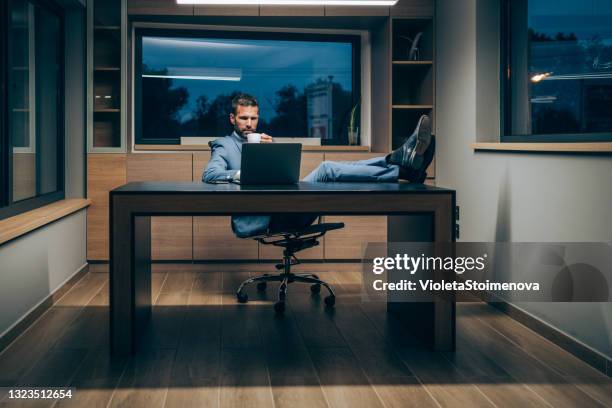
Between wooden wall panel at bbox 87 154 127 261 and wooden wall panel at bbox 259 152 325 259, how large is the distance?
128 cm

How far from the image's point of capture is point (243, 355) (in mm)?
3152

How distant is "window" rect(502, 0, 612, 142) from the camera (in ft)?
10.8

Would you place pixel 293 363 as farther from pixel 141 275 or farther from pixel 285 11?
pixel 285 11

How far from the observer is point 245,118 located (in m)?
4.55

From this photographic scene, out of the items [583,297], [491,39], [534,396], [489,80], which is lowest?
[534,396]

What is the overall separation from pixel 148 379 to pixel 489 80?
116 inches

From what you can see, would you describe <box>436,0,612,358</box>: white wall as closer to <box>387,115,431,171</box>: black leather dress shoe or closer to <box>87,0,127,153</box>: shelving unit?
<box>387,115,431,171</box>: black leather dress shoe

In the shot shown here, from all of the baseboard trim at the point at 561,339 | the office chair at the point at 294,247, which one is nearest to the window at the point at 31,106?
the office chair at the point at 294,247

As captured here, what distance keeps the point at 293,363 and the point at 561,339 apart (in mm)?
1348

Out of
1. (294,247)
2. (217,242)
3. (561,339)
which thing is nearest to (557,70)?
(561,339)

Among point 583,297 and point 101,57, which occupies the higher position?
point 101,57

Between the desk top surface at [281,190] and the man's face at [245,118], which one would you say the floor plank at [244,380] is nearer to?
the desk top surface at [281,190]

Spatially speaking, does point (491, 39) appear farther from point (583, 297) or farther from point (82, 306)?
point (82, 306)

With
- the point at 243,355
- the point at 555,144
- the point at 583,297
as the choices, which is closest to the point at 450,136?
the point at 555,144
